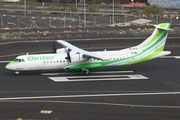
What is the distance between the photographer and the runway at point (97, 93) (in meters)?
30.8

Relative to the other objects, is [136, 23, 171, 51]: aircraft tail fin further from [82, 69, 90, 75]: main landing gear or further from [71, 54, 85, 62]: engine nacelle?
[71, 54, 85, 62]: engine nacelle

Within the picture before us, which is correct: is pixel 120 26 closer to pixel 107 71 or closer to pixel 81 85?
pixel 107 71

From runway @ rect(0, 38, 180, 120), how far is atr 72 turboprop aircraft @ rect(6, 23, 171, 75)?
1105 mm

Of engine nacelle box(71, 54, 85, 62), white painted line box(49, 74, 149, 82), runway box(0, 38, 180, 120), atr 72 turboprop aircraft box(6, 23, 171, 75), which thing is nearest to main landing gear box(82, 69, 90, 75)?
atr 72 turboprop aircraft box(6, 23, 171, 75)

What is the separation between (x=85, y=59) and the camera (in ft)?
145

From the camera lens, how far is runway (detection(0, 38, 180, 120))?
30.8m

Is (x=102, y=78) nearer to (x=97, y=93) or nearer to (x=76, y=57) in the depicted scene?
(x=76, y=57)

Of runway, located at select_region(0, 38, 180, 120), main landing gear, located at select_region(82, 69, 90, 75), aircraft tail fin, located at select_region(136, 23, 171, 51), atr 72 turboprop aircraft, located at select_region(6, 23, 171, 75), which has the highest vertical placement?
aircraft tail fin, located at select_region(136, 23, 171, 51)

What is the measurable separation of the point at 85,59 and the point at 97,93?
8156 mm

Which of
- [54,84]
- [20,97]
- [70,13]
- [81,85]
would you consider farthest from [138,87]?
[70,13]

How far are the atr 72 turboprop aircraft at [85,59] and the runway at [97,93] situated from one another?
3.62 ft

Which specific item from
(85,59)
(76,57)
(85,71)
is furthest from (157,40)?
(76,57)

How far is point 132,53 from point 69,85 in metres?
9.28

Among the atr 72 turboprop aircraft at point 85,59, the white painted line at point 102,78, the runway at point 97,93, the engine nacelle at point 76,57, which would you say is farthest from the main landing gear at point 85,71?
the engine nacelle at point 76,57
